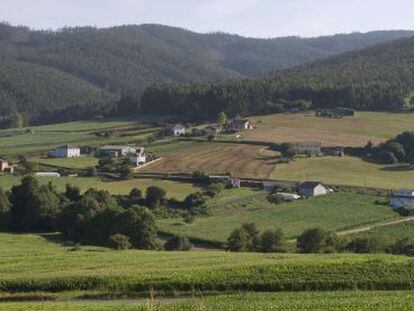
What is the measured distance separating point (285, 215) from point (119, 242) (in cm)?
1827

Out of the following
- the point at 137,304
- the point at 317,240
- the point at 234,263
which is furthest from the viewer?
the point at 317,240

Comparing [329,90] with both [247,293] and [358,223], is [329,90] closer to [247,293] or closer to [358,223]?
[358,223]

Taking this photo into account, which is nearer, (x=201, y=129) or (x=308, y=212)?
(x=308, y=212)

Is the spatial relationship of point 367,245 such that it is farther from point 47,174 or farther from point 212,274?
point 47,174

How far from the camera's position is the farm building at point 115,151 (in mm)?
99688

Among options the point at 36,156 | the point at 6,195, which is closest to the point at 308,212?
the point at 6,195

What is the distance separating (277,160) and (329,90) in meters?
50.1

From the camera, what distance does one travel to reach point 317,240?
1897 inches

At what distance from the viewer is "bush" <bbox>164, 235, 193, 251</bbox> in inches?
2040

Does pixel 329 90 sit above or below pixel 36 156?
above

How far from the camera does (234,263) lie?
119 feet

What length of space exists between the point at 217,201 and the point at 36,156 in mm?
43146

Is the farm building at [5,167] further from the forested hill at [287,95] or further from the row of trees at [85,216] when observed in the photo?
the forested hill at [287,95]

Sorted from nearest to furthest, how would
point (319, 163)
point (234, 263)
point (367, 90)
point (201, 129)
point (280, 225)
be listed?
point (234, 263) → point (280, 225) → point (319, 163) → point (201, 129) → point (367, 90)
